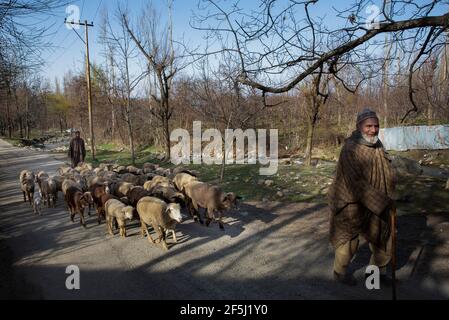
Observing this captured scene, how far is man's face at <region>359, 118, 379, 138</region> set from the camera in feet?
14.7

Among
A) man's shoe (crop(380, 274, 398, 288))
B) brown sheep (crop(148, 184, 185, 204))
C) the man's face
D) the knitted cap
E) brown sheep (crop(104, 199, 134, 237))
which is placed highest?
the knitted cap

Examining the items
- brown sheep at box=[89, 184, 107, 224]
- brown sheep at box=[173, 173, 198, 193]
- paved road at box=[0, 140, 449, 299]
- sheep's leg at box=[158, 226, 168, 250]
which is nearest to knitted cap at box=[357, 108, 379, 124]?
paved road at box=[0, 140, 449, 299]

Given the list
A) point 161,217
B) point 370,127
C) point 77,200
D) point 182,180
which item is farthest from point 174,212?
point 370,127

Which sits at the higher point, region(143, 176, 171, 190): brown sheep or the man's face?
the man's face

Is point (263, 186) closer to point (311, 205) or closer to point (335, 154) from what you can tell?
point (311, 205)

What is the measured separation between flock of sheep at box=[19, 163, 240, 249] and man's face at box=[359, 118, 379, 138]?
3.81 m

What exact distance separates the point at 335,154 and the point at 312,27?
16.4 metres

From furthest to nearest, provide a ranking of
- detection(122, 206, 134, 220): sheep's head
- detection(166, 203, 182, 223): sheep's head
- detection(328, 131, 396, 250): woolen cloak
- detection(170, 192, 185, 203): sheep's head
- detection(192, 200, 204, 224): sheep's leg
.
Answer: detection(192, 200, 204, 224): sheep's leg → detection(170, 192, 185, 203): sheep's head → detection(122, 206, 134, 220): sheep's head → detection(166, 203, 182, 223): sheep's head → detection(328, 131, 396, 250): woolen cloak

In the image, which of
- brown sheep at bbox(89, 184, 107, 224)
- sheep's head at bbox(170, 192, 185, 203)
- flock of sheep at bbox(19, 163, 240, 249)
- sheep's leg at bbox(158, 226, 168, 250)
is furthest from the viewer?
brown sheep at bbox(89, 184, 107, 224)

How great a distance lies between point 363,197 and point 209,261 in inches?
109

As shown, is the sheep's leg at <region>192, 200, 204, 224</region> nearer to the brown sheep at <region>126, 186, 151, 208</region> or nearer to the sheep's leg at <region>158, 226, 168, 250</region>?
the brown sheep at <region>126, 186, 151, 208</region>

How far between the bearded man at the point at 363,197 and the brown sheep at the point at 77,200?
6.02m

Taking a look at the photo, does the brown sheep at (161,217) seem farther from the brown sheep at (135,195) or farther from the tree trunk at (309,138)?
the tree trunk at (309,138)
